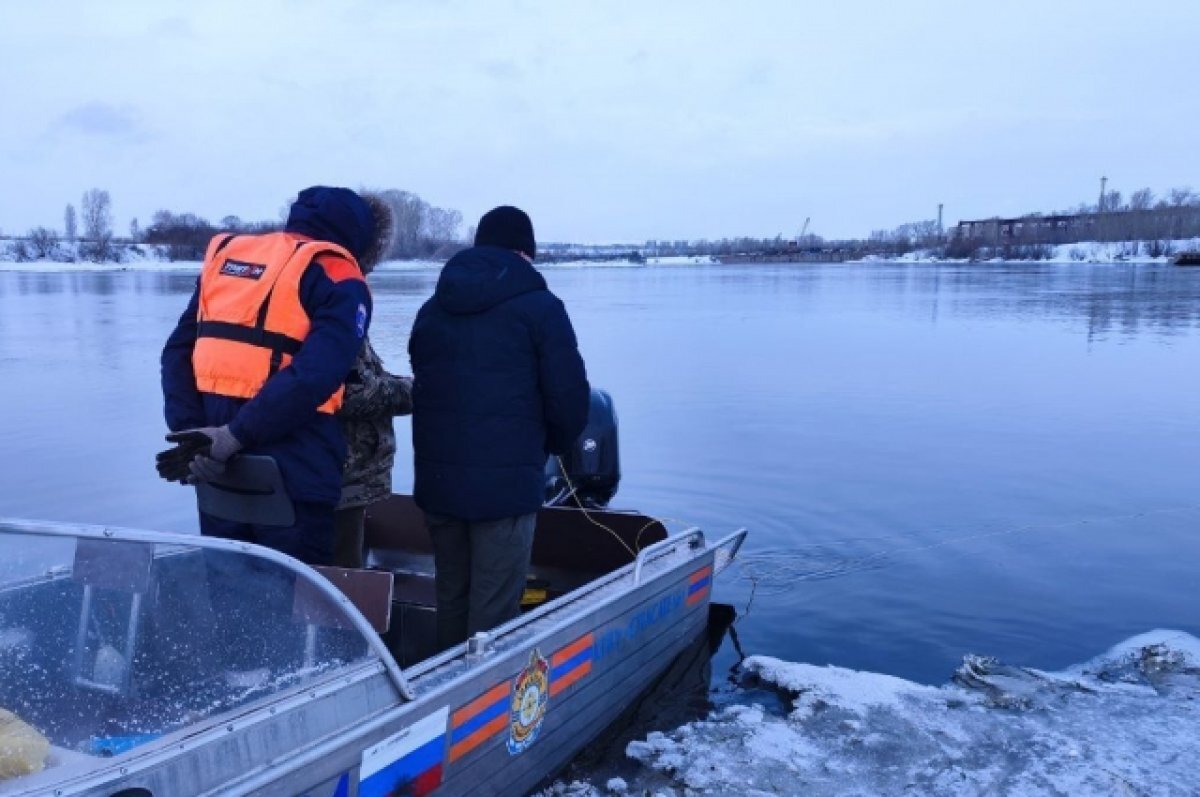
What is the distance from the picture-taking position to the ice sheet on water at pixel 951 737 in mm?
3752

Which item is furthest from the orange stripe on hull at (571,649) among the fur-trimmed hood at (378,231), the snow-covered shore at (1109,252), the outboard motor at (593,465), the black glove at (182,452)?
the snow-covered shore at (1109,252)

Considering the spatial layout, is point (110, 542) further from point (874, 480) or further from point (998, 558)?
point (874, 480)

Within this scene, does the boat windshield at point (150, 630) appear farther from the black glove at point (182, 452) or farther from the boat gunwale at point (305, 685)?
the black glove at point (182, 452)

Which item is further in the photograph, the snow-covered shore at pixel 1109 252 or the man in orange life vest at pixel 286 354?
the snow-covered shore at pixel 1109 252

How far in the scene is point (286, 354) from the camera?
9.77 feet

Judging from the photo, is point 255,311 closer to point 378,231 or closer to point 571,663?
point 378,231

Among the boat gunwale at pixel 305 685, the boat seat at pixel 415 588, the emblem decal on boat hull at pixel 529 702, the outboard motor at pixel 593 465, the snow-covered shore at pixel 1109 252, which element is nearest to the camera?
the boat gunwale at pixel 305 685

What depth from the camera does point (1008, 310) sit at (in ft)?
84.1

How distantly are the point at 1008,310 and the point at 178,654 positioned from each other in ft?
84.6

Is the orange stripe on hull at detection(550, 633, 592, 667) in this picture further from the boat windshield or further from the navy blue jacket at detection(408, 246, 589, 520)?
the boat windshield

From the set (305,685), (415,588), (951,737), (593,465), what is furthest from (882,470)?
(305,685)

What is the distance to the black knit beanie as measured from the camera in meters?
3.40

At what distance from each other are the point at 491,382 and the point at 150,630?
1237mm

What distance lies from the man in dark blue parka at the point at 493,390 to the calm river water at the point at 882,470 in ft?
7.55
